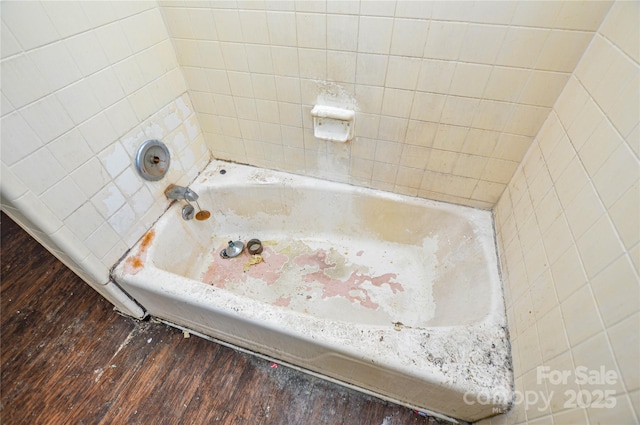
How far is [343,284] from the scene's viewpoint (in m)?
1.56

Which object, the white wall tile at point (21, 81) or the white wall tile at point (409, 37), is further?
the white wall tile at point (409, 37)

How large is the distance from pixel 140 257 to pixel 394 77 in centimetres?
131

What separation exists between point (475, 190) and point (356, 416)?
43.9 inches

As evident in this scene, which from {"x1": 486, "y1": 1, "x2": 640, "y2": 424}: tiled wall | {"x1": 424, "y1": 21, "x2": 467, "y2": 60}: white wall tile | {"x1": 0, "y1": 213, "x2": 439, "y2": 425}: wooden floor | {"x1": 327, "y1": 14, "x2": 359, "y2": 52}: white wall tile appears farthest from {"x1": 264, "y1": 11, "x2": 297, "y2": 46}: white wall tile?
{"x1": 0, "y1": 213, "x2": 439, "y2": 425}: wooden floor

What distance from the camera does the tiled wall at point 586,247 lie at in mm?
594

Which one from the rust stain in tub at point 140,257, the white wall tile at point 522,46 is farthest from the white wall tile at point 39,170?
the white wall tile at point 522,46

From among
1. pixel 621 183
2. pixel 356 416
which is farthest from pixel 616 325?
pixel 356 416

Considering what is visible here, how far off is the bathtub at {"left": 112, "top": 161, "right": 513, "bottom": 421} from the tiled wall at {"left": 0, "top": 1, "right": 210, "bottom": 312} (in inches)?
8.0

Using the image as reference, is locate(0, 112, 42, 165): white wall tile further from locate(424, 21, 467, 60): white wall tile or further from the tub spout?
locate(424, 21, 467, 60): white wall tile

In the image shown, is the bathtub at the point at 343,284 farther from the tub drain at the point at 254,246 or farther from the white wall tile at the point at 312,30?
the white wall tile at the point at 312,30

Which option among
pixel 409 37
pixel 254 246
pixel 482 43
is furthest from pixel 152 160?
pixel 482 43

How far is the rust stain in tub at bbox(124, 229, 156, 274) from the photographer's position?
124 centimetres

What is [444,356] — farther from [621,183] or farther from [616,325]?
→ [621,183]

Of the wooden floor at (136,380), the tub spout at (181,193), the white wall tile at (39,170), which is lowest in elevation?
the wooden floor at (136,380)
